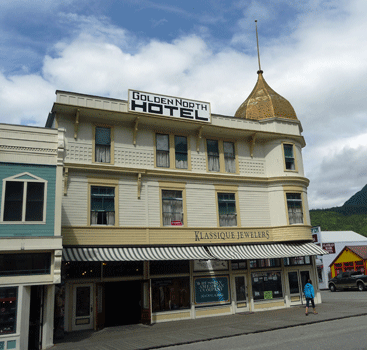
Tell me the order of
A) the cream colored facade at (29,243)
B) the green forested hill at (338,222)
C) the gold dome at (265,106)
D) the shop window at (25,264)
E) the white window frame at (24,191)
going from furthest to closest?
the green forested hill at (338,222), the gold dome at (265,106), the white window frame at (24,191), the shop window at (25,264), the cream colored facade at (29,243)

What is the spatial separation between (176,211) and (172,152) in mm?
3214

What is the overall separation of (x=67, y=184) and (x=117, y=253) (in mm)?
3983

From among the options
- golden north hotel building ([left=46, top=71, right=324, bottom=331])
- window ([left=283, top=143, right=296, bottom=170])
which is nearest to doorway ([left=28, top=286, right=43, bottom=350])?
golden north hotel building ([left=46, top=71, right=324, bottom=331])

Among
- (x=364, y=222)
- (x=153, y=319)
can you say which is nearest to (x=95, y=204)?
(x=153, y=319)

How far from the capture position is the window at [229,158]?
71.5 feet

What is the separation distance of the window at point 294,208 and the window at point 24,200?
13857 mm

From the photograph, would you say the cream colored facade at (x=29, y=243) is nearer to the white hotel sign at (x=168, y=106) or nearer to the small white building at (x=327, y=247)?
the white hotel sign at (x=168, y=106)

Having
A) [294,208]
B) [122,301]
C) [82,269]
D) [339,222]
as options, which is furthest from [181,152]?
[339,222]

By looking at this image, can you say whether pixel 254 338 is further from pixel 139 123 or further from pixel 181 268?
pixel 139 123

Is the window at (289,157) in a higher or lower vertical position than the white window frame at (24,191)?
higher

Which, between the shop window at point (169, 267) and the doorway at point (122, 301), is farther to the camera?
the doorway at point (122, 301)

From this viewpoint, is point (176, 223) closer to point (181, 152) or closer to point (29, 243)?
point (181, 152)

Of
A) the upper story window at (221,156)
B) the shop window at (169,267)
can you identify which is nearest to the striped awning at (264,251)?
the shop window at (169,267)

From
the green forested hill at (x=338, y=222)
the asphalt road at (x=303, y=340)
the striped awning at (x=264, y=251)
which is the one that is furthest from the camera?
the green forested hill at (x=338, y=222)
